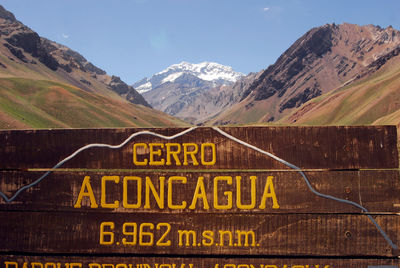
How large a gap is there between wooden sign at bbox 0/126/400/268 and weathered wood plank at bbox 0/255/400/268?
1cm

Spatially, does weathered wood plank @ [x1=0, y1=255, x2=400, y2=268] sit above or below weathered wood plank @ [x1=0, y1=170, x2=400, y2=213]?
below

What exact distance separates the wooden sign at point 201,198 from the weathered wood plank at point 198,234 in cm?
1

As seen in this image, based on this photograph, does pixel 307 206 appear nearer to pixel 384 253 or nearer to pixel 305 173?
pixel 305 173

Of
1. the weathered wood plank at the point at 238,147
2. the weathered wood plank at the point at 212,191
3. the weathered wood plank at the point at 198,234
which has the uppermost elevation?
the weathered wood plank at the point at 238,147

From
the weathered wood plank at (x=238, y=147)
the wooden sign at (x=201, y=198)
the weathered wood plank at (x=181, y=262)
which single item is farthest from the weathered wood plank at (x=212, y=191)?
the weathered wood plank at (x=181, y=262)

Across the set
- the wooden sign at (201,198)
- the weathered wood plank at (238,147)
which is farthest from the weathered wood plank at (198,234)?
the weathered wood plank at (238,147)

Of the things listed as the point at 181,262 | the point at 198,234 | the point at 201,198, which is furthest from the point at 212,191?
the point at 181,262

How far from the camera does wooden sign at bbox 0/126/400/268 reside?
14.1 ft

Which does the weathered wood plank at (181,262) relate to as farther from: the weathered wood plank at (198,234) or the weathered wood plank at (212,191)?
the weathered wood plank at (212,191)

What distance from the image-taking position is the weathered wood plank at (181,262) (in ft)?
14.1

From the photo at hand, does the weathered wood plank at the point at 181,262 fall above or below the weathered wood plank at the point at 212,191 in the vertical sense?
below

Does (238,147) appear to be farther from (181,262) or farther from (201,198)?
(181,262)

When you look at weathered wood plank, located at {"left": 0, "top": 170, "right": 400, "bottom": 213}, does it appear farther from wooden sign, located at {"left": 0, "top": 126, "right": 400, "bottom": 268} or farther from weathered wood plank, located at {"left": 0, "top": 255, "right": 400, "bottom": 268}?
weathered wood plank, located at {"left": 0, "top": 255, "right": 400, "bottom": 268}

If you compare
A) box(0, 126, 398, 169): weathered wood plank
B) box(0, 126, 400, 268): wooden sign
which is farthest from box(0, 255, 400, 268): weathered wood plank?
box(0, 126, 398, 169): weathered wood plank
